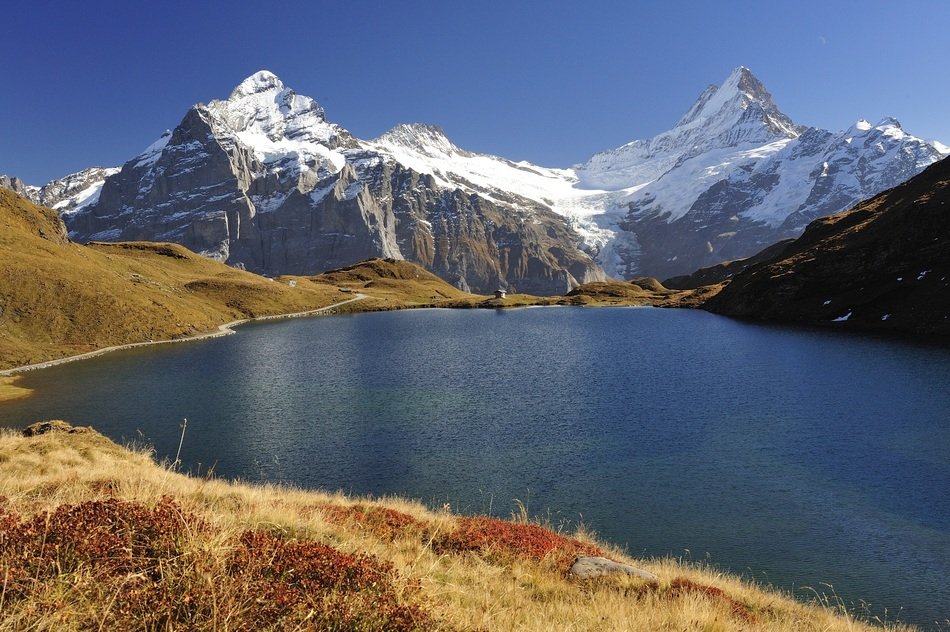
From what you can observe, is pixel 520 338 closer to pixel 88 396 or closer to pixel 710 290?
pixel 88 396

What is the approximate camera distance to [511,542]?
16.6 m

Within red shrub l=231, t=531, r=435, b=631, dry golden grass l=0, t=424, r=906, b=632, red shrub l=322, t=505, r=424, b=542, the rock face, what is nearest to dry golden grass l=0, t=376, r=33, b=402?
dry golden grass l=0, t=424, r=906, b=632

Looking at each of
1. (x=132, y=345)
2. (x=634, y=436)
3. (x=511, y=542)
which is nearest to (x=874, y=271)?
(x=634, y=436)

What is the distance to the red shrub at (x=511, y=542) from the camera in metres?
15.3

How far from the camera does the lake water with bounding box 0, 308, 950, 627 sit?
79.0ft

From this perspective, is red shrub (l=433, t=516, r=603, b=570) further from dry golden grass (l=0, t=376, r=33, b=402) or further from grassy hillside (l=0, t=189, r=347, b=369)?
grassy hillside (l=0, t=189, r=347, b=369)

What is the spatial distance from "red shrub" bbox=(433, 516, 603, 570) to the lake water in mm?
7160

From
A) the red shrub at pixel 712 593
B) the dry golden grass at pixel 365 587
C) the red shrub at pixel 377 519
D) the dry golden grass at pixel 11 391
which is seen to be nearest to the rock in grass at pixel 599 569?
the dry golden grass at pixel 365 587

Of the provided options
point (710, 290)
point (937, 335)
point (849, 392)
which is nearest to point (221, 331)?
point (849, 392)

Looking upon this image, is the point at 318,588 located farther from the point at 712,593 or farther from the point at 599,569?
the point at 712,593

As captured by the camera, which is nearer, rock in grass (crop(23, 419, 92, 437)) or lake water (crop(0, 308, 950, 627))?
lake water (crop(0, 308, 950, 627))

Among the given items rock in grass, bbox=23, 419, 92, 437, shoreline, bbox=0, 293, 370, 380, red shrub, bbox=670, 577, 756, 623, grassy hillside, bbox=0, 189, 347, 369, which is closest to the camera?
red shrub, bbox=670, 577, 756, 623

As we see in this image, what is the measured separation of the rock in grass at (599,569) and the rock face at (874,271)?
94.9 meters

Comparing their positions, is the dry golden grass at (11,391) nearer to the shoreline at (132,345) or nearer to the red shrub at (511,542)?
the shoreline at (132,345)
